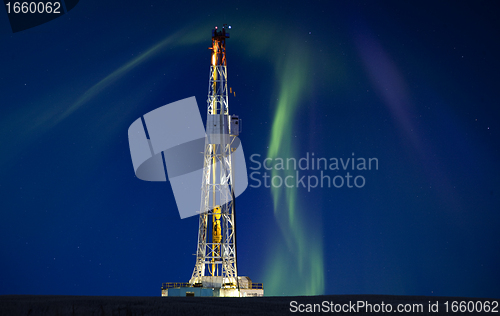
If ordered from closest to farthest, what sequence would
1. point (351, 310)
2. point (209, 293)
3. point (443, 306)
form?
point (351, 310)
point (443, 306)
point (209, 293)

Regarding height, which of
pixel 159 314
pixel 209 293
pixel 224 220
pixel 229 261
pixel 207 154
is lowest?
pixel 159 314

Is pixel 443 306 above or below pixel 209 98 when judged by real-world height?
below

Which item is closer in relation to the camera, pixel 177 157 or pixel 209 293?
pixel 209 293

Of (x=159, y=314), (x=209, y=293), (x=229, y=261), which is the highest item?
(x=229, y=261)

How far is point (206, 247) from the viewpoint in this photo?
3591cm

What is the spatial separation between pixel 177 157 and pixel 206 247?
7.71m

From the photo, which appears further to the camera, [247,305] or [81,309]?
[247,305]

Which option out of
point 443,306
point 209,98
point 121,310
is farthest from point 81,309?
point 209,98

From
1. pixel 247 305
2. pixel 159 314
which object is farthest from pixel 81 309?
pixel 247 305

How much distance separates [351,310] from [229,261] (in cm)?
1499

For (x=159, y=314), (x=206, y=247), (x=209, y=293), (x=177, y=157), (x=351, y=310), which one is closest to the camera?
(x=159, y=314)

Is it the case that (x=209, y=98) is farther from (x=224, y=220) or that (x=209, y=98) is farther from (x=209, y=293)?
(x=209, y=293)

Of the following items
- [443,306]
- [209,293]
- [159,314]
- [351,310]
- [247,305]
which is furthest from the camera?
[209,293]

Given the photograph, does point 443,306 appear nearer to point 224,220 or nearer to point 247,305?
point 247,305
